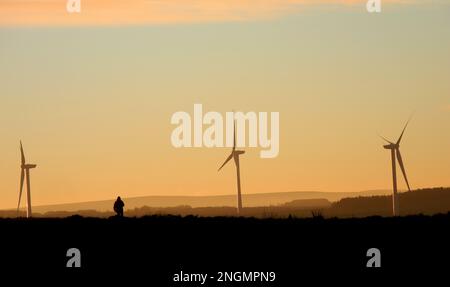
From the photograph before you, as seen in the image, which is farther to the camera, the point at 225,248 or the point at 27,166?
the point at 27,166

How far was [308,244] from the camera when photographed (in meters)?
54.9

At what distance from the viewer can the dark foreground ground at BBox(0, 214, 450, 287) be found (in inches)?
2025

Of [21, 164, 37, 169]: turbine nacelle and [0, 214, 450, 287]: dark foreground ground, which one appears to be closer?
[0, 214, 450, 287]: dark foreground ground

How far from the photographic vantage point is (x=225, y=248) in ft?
178

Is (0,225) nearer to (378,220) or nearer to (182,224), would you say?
(182,224)

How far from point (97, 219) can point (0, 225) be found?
4.17 meters

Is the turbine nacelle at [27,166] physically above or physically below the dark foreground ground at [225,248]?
above

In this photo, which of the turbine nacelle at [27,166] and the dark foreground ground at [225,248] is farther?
the turbine nacelle at [27,166]

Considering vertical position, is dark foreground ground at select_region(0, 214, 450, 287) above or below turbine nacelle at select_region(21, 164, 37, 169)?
below

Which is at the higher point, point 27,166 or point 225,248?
point 27,166

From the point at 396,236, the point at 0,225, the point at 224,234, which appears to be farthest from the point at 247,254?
the point at 0,225

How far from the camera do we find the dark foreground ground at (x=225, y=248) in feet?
169
